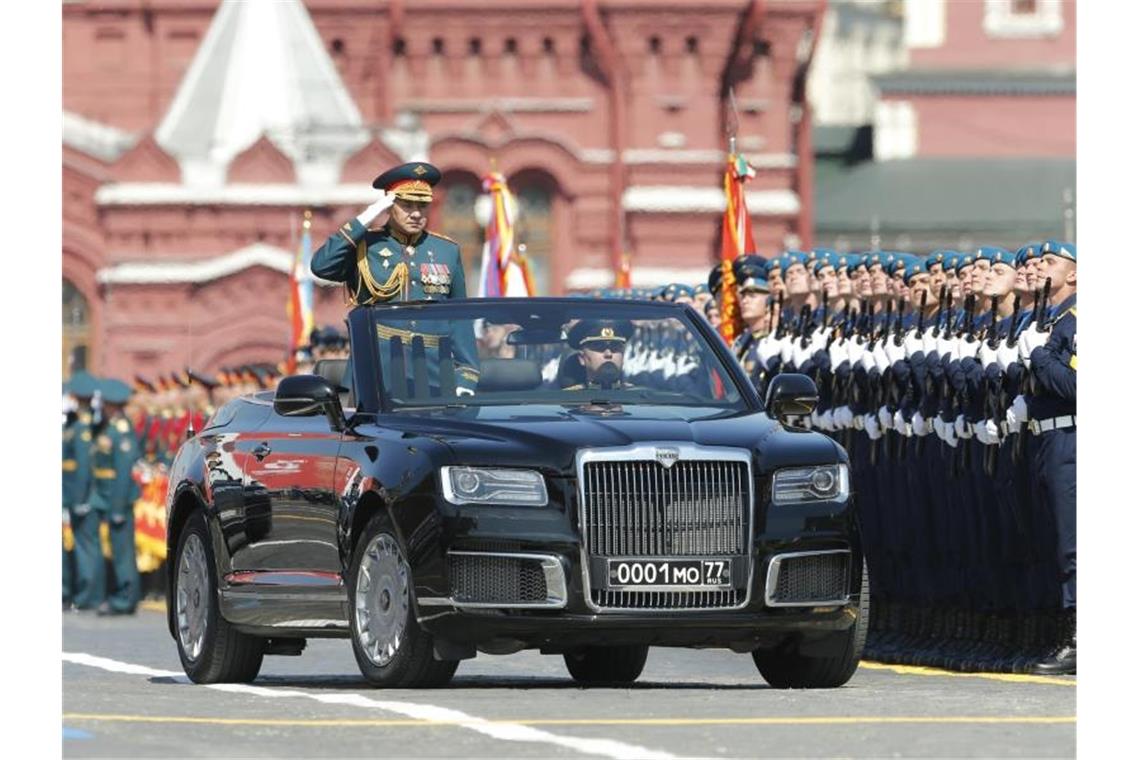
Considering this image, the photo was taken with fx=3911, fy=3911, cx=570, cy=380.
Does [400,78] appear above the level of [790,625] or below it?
above

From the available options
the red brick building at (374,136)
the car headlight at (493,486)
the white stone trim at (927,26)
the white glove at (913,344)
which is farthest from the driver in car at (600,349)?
the white stone trim at (927,26)

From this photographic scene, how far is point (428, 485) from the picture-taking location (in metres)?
13.3

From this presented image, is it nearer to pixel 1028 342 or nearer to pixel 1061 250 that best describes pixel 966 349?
pixel 1028 342

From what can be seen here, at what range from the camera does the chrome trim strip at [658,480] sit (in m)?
13.3

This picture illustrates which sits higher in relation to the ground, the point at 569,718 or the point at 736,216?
the point at 736,216

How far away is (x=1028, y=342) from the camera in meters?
16.5

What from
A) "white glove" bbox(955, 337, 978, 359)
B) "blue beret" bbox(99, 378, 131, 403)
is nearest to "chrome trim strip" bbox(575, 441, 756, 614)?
"white glove" bbox(955, 337, 978, 359)

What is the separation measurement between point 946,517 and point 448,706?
539 centimetres

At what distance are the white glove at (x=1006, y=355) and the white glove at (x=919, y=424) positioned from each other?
3.20 ft

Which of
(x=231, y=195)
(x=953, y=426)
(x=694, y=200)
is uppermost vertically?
(x=694, y=200)

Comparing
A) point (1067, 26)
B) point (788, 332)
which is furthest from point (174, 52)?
point (788, 332)

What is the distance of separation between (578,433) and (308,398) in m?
1.13

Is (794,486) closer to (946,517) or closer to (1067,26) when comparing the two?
(946,517)

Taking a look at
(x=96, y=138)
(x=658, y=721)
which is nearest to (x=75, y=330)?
(x=96, y=138)
